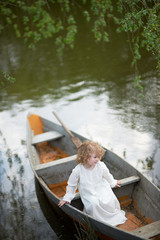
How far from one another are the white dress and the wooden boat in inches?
4.4

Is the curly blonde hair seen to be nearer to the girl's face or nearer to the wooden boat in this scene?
the girl's face

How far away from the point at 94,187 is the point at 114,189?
1.52 feet

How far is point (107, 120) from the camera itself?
7.20 m

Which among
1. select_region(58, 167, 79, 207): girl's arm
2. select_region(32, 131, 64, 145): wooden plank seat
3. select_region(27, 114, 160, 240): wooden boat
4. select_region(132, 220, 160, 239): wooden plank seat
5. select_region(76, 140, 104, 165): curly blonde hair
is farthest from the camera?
select_region(32, 131, 64, 145): wooden plank seat

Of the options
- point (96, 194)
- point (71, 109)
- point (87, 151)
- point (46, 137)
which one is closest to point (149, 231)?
point (96, 194)

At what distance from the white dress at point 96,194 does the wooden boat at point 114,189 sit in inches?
4.4

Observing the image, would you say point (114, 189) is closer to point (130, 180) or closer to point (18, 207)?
point (130, 180)

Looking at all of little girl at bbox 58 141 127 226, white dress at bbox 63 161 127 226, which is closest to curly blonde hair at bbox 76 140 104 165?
little girl at bbox 58 141 127 226

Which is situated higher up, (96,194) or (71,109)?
(96,194)

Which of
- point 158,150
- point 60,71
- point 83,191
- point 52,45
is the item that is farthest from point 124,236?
point 52,45

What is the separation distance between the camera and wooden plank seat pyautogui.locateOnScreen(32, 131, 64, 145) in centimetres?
568

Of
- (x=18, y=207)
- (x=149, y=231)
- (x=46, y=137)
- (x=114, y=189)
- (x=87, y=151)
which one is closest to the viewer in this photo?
(x=149, y=231)

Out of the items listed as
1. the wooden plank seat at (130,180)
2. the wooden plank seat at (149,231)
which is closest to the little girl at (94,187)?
the wooden plank seat at (130,180)

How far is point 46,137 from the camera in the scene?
5.79m
